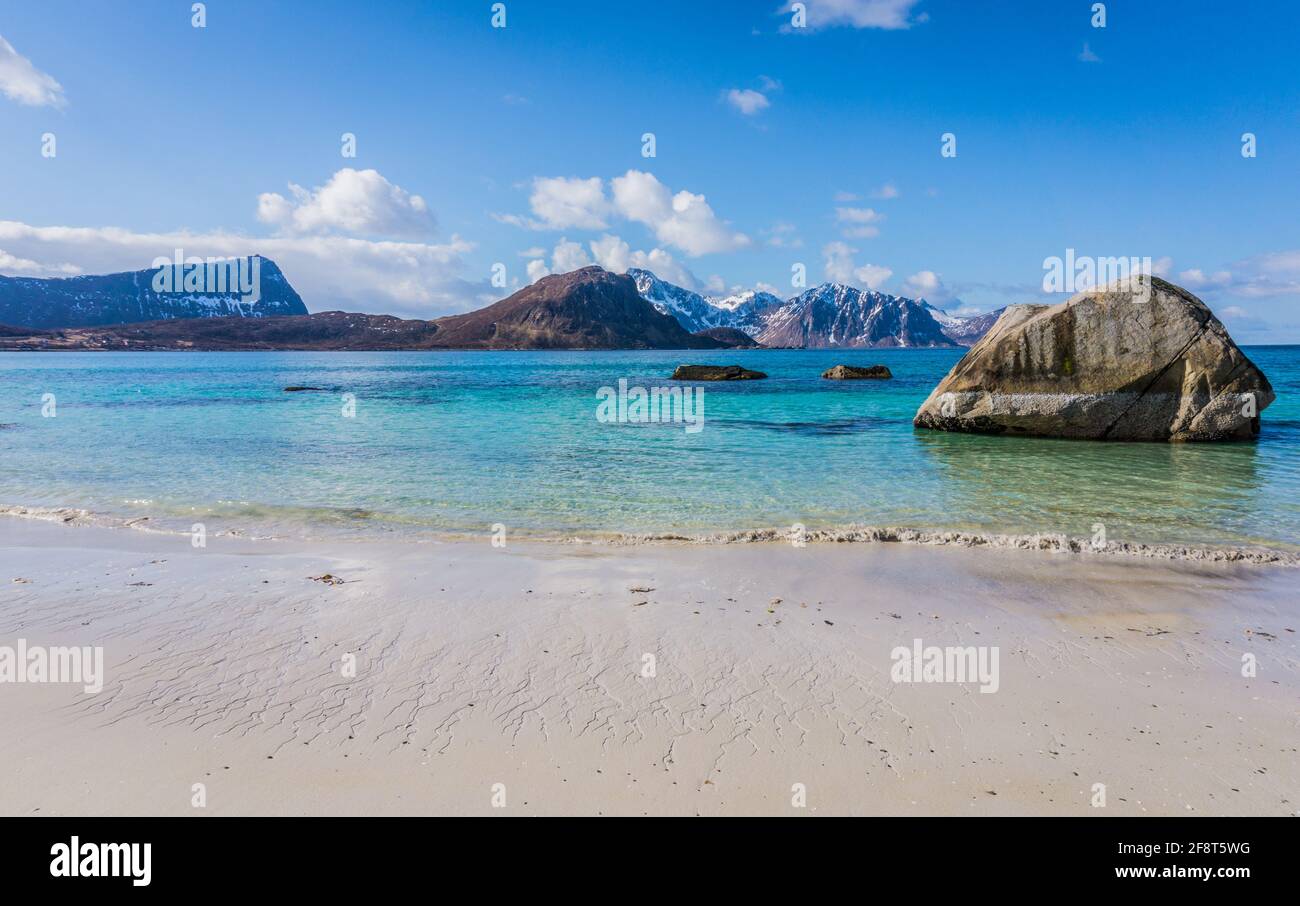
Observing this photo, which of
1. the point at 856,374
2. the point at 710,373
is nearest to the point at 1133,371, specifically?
the point at 710,373

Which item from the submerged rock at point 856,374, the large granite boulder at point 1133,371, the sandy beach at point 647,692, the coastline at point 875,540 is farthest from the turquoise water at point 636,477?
the submerged rock at point 856,374

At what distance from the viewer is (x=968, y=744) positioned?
476 cm

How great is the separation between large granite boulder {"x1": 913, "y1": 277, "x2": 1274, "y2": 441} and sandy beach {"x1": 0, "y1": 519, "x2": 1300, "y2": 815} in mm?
15307

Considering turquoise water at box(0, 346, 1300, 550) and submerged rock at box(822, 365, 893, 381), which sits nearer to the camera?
turquoise water at box(0, 346, 1300, 550)

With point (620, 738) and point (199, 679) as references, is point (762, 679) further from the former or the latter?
point (199, 679)

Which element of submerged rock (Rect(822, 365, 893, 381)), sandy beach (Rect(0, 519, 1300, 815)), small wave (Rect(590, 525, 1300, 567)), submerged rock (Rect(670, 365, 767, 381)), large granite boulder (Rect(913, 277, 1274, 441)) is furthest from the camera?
submerged rock (Rect(822, 365, 893, 381))

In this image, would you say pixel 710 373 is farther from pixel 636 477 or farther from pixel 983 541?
pixel 983 541

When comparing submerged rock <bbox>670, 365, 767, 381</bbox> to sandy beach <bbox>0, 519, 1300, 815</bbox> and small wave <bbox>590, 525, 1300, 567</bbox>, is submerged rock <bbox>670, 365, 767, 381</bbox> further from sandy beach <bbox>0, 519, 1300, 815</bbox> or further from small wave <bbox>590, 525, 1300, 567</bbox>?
sandy beach <bbox>0, 519, 1300, 815</bbox>

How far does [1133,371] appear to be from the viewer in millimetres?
22453

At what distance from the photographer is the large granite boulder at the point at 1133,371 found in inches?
870

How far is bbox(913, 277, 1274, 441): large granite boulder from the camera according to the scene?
22.1 m

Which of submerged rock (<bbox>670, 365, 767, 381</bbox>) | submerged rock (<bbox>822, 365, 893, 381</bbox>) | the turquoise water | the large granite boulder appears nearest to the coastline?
the turquoise water
